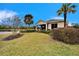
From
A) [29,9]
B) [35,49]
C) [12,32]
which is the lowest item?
[35,49]

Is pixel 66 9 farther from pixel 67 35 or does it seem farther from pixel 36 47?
pixel 36 47

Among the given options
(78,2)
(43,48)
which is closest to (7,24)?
(43,48)

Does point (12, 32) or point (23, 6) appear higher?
point (23, 6)

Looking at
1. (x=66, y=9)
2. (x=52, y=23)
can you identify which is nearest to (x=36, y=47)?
(x=52, y=23)

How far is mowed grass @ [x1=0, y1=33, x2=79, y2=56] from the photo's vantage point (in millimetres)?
4074

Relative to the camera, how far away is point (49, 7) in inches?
163

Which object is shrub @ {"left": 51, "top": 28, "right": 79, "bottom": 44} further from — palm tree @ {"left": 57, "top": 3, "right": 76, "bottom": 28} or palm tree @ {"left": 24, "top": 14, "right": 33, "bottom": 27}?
palm tree @ {"left": 24, "top": 14, "right": 33, "bottom": 27}

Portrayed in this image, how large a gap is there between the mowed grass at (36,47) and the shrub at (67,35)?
0.26 feet

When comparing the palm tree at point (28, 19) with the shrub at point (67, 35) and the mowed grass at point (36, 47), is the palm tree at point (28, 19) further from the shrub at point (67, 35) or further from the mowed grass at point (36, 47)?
the shrub at point (67, 35)

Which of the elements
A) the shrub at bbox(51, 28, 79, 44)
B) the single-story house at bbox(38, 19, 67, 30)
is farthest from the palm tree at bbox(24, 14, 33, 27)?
the shrub at bbox(51, 28, 79, 44)

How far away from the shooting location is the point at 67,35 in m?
4.22

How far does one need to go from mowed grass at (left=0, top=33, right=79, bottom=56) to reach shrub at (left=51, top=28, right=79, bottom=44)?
80mm

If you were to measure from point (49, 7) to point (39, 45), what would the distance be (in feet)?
2.25

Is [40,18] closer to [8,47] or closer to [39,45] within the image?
[39,45]
